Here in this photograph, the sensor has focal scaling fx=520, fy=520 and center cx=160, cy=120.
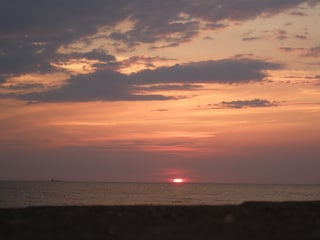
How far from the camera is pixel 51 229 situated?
19297mm

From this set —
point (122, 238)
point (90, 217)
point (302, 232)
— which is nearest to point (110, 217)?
point (90, 217)

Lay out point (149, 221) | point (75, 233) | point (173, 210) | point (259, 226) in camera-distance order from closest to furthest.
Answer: point (75, 233) → point (259, 226) → point (149, 221) → point (173, 210)

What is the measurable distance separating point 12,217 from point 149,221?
21.1 ft

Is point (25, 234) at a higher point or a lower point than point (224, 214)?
higher

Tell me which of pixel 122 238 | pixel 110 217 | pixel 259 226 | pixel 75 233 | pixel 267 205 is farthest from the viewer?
pixel 267 205

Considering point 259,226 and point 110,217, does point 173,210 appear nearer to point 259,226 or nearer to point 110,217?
point 110,217

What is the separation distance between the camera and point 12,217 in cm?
2345

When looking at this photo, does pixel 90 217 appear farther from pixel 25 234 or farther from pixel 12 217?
pixel 25 234

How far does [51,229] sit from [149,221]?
435 centimetres

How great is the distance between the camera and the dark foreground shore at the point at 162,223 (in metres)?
18.0

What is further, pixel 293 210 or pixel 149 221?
pixel 293 210

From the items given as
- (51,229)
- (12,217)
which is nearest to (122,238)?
(51,229)

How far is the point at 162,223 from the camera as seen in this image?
21109 millimetres

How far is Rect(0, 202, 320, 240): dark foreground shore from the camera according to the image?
59.2 feet
